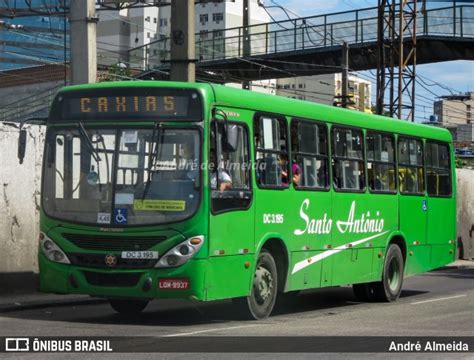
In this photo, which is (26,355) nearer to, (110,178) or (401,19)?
(110,178)

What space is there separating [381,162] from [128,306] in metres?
5.65

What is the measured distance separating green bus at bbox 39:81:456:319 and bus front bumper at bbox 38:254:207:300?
1cm

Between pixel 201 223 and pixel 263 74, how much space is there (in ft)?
109

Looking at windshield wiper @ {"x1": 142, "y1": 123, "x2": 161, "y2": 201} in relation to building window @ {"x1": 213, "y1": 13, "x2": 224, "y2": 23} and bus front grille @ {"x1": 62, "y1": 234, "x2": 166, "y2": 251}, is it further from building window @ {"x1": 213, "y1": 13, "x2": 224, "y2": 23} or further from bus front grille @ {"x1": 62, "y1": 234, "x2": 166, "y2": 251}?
building window @ {"x1": 213, "y1": 13, "x2": 224, "y2": 23}

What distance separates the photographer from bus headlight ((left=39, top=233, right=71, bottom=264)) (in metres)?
11.6

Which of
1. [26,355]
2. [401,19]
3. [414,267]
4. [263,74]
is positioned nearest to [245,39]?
[263,74]

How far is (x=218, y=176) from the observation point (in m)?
11.4

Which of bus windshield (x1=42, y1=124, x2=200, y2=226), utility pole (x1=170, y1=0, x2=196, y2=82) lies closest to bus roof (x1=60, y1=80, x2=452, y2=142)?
bus windshield (x1=42, y1=124, x2=200, y2=226)

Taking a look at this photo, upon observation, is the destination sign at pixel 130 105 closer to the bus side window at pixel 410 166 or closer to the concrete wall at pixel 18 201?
the concrete wall at pixel 18 201

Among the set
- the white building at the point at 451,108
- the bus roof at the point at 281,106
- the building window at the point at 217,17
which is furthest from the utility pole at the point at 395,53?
the building window at the point at 217,17

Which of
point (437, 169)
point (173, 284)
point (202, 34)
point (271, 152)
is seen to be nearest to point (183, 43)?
point (437, 169)

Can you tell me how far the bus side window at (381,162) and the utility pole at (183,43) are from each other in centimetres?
442

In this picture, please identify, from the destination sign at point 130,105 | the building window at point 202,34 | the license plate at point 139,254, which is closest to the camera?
the license plate at point 139,254

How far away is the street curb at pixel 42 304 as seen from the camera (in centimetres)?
1357
